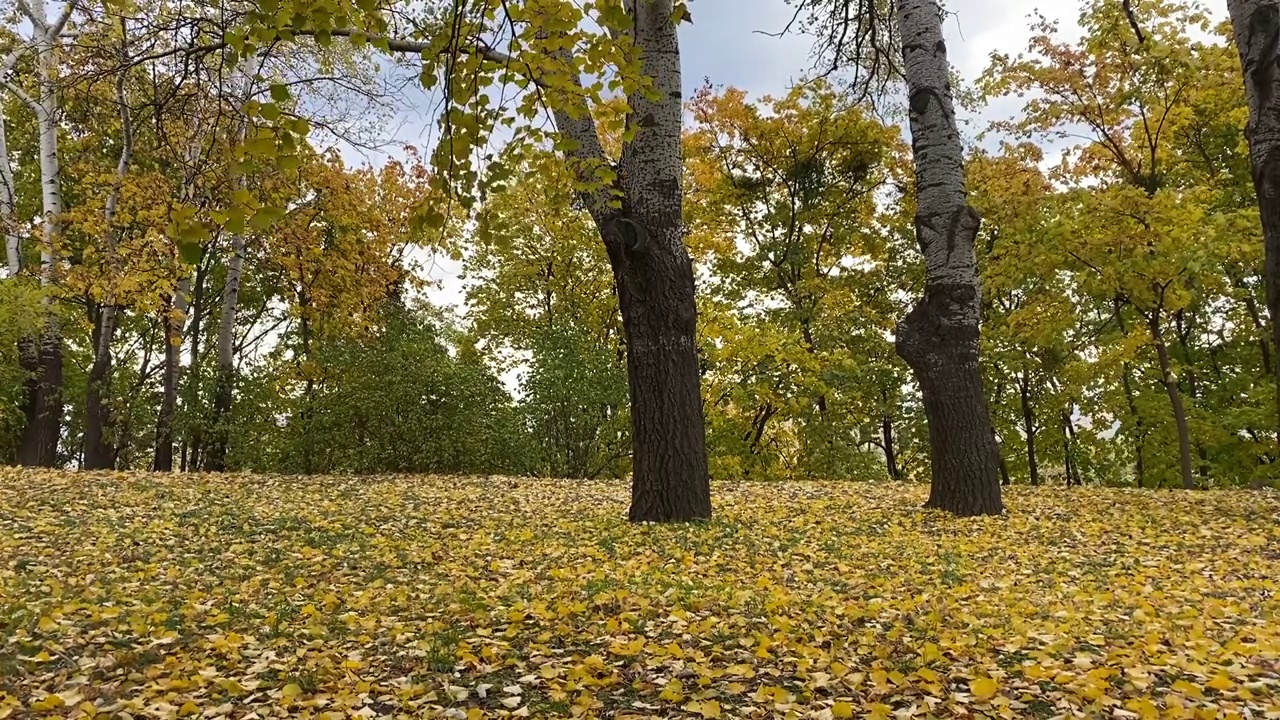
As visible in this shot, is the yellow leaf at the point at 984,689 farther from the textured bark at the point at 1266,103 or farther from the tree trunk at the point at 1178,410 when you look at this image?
the tree trunk at the point at 1178,410

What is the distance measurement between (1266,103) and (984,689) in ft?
9.98

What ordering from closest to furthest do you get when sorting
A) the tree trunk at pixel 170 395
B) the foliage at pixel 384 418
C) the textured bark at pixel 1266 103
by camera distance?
the textured bark at pixel 1266 103 < the foliage at pixel 384 418 < the tree trunk at pixel 170 395

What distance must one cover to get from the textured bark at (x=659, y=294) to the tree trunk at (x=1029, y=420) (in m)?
12.3

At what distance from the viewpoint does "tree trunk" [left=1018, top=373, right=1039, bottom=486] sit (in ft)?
52.1

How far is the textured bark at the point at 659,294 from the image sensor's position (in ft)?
18.9

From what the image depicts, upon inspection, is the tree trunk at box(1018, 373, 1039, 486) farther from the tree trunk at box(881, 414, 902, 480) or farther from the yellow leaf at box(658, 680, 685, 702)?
the yellow leaf at box(658, 680, 685, 702)

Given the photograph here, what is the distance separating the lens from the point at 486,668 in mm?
2914

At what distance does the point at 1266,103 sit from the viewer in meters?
3.62

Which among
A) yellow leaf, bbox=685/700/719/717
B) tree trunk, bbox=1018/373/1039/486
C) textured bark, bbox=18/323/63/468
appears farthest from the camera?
tree trunk, bbox=1018/373/1039/486

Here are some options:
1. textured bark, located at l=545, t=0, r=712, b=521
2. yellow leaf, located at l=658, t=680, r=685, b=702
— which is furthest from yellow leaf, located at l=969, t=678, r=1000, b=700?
textured bark, located at l=545, t=0, r=712, b=521

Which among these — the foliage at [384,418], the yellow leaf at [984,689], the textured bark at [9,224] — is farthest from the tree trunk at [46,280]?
the yellow leaf at [984,689]

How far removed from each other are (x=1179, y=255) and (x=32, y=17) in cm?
1470

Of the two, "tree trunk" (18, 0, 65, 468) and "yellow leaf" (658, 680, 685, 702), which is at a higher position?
"tree trunk" (18, 0, 65, 468)

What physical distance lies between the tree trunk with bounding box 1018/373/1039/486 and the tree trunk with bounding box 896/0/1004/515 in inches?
428
